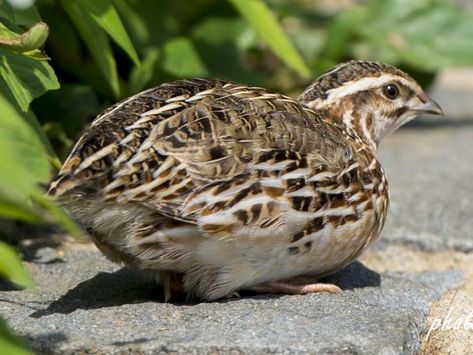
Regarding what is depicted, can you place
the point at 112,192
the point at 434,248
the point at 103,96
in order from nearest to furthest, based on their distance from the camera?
the point at 112,192
the point at 434,248
the point at 103,96

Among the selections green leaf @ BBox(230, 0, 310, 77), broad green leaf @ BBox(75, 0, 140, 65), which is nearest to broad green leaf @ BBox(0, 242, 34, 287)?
broad green leaf @ BBox(75, 0, 140, 65)

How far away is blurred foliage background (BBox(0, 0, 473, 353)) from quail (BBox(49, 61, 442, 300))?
296 mm

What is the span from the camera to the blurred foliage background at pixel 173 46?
16.1 ft

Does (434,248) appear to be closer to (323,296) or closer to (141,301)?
(323,296)

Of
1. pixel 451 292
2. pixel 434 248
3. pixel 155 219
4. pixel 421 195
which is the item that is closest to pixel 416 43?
pixel 421 195

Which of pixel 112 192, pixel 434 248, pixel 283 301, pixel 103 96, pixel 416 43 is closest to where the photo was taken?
pixel 112 192

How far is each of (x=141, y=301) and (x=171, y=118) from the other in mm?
866

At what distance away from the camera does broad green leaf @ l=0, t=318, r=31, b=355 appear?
334 cm

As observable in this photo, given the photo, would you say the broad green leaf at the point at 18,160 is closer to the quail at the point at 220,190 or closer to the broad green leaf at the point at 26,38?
the broad green leaf at the point at 26,38

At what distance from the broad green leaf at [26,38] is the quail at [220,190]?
18.0 inches

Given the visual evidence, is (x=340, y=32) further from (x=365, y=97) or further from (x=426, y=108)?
(x=365, y=97)

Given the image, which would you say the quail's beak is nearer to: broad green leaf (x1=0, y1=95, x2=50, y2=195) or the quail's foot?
the quail's foot

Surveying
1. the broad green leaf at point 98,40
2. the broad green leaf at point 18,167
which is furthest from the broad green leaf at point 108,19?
the broad green leaf at point 18,167

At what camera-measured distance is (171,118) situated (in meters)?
4.67
